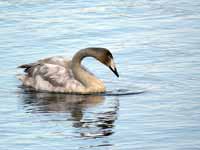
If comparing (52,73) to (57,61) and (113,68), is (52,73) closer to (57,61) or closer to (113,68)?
(57,61)

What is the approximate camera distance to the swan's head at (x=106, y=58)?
19203 mm

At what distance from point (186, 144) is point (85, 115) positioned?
288 centimetres

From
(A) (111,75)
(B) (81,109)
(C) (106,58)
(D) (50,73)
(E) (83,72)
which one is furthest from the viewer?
(A) (111,75)

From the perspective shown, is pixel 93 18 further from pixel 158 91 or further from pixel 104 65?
pixel 158 91

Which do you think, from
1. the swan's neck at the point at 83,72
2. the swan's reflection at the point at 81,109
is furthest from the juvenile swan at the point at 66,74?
the swan's reflection at the point at 81,109

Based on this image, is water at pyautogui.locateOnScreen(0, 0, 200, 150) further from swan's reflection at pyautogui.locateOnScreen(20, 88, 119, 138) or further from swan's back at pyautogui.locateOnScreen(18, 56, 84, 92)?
swan's back at pyautogui.locateOnScreen(18, 56, 84, 92)

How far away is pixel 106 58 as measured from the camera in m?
19.3

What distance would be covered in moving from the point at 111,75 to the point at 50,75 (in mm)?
1237

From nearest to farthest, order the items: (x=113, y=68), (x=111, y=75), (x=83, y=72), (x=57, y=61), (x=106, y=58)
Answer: (x=113, y=68) → (x=106, y=58) → (x=83, y=72) → (x=57, y=61) → (x=111, y=75)

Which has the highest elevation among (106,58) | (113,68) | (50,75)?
(106,58)

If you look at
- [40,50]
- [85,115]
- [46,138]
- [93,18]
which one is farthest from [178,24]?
[46,138]

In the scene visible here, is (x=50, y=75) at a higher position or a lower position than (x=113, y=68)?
lower

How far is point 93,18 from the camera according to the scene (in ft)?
83.1

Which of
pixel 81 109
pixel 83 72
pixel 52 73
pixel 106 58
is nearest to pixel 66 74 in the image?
pixel 52 73
